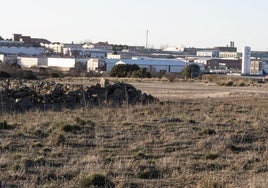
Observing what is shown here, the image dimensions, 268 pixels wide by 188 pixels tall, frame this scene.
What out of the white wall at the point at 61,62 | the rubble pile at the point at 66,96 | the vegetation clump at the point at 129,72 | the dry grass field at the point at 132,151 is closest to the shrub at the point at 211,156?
the dry grass field at the point at 132,151

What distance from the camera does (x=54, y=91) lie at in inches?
1307

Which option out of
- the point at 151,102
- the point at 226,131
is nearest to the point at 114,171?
the point at 226,131

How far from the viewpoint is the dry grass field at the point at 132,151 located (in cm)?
1195

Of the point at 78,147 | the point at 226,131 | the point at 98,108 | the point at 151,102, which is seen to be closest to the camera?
the point at 78,147

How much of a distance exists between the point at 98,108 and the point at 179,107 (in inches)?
192

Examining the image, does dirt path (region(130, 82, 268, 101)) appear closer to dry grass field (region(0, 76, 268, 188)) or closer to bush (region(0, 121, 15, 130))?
dry grass field (region(0, 76, 268, 188))

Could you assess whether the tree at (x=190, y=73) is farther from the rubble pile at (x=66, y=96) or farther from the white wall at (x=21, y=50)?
the white wall at (x=21, y=50)

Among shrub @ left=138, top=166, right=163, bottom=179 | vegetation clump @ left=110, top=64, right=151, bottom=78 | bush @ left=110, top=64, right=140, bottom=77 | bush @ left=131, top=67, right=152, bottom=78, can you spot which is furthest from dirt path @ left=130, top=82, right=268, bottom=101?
bush @ left=110, top=64, right=140, bottom=77

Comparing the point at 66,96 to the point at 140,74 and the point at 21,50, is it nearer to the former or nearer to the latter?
the point at 140,74

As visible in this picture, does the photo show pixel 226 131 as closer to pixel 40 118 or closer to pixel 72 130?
pixel 72 130

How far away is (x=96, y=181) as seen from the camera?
443 inches

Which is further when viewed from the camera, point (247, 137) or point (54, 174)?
point (247, 137)

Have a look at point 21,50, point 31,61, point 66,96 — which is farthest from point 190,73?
point 21,50

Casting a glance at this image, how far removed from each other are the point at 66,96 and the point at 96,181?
22.0m
